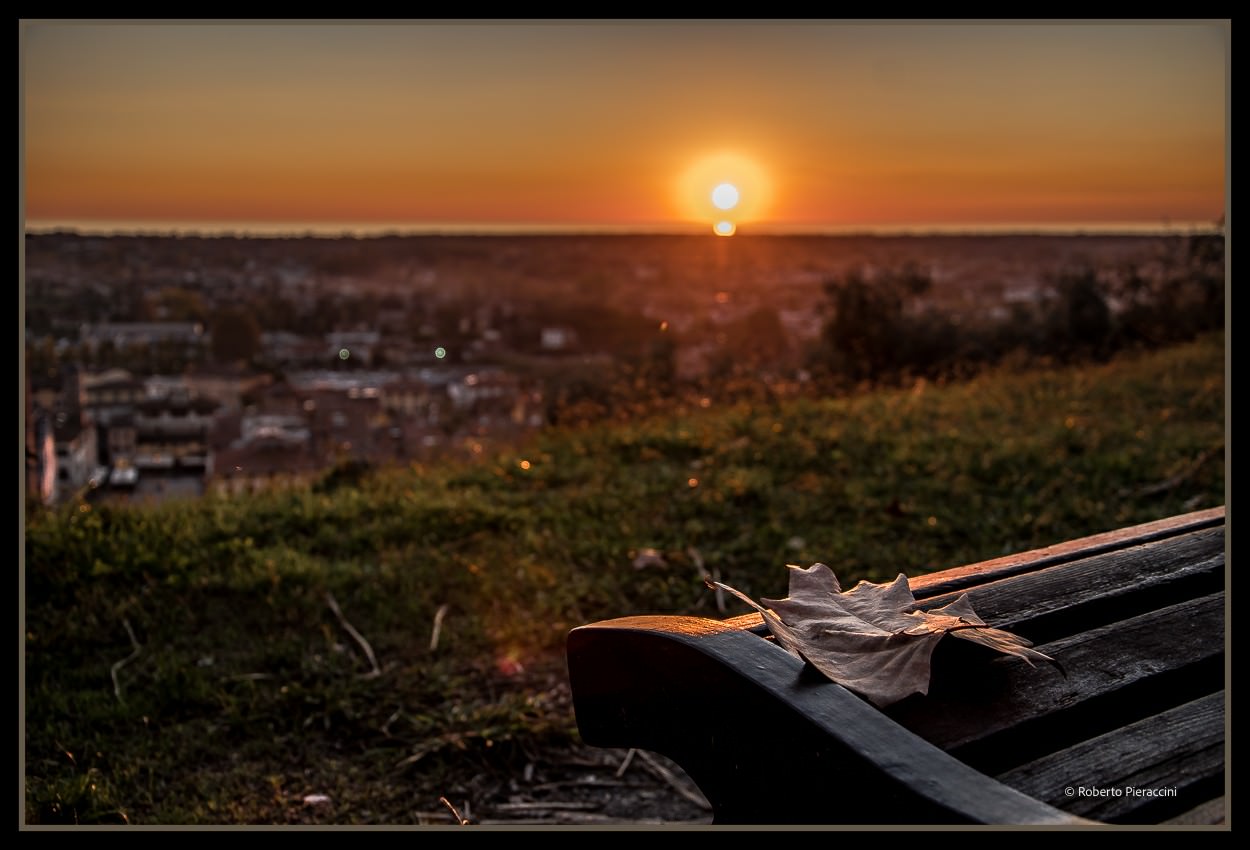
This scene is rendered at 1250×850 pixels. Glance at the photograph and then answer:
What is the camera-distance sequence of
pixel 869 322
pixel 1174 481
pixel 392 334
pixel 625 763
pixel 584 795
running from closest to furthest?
pixel 584 795
pixel 625 763
pixel 1174 481
pixel 392 334
pixel 869 322

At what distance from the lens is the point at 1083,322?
10.8 metres

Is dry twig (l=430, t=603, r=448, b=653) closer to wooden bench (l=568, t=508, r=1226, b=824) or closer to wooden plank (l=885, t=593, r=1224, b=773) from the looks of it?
wooden bench (l=568, t=508, r=1226, b=824)

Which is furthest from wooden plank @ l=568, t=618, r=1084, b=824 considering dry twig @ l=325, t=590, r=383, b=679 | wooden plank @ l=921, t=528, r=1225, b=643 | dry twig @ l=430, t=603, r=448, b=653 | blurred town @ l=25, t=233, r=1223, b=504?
blurred town @ l=25, t=233, r=1223, b=504

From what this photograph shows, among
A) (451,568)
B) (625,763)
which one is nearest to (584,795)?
(625,763)

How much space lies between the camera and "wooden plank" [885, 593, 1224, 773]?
1.20 meters

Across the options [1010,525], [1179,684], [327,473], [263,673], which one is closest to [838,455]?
[1010,525]

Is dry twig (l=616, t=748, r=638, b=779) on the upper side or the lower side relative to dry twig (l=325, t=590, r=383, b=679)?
lower

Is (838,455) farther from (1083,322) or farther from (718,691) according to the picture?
(1083,322)

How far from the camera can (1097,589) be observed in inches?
63.1

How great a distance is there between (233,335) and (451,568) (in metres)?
5.67

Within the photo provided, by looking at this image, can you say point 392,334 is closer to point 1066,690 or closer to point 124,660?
point 124,660

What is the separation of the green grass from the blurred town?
97 centimetres

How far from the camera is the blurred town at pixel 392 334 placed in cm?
662

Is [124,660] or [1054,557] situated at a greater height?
[1054,557]
